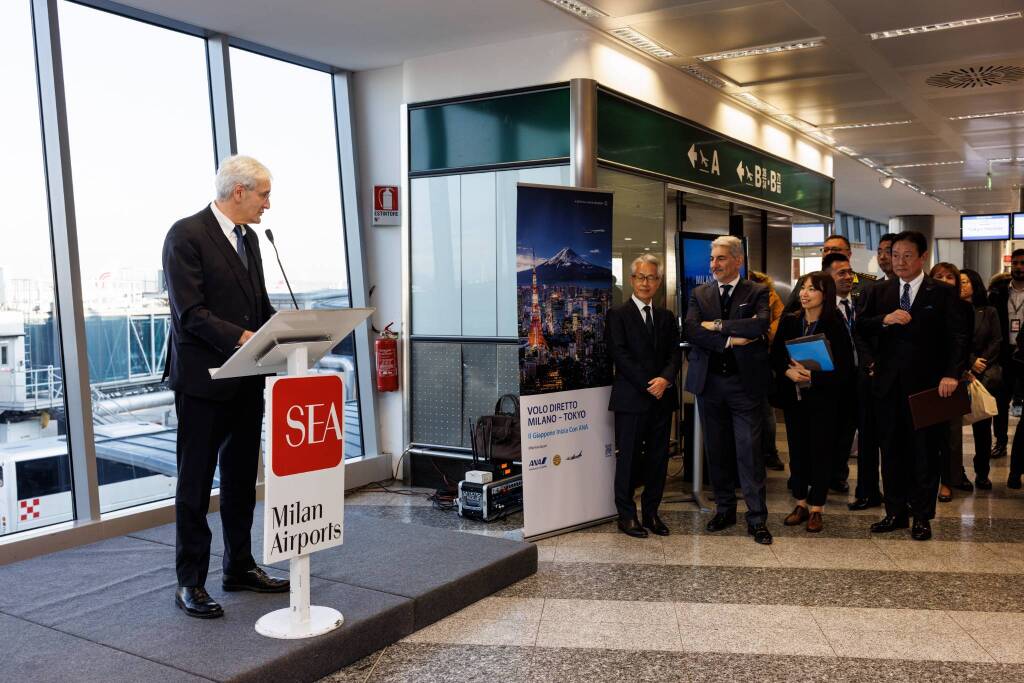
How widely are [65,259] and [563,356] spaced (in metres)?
2.73

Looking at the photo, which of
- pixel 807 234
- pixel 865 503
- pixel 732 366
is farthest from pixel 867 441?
pixel 807 234

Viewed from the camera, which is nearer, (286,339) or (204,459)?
(286,339)

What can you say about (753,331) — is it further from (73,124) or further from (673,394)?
(73,124)

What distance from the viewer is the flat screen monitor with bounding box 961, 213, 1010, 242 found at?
533 inches

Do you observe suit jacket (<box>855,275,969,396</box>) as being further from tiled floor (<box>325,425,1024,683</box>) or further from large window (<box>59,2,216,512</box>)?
large window (<box>59,2,216,512</box>)

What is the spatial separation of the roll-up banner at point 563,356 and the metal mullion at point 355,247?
7.00 feet

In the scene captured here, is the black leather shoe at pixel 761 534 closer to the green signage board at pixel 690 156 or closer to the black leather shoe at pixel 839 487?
the black leather shoe at pixel 839 487

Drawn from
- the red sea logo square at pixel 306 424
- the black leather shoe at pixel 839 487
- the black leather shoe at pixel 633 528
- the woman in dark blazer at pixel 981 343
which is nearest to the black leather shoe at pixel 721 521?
the black leather shoe at pixel 633 528

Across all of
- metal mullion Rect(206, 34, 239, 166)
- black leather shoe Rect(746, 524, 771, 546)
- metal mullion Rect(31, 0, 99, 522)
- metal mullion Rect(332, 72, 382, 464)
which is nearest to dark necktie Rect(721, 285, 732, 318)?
black leather shoe Rect(746, 524, 771, 546)

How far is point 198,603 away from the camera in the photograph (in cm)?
350

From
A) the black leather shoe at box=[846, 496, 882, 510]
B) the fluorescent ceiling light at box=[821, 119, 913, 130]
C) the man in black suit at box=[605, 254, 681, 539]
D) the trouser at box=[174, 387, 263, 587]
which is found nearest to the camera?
the trouser at box=[174, 387, 263, 587]

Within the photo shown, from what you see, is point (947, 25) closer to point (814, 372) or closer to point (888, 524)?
point (814, 372)

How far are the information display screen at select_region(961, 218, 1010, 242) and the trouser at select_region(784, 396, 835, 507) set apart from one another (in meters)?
9.64

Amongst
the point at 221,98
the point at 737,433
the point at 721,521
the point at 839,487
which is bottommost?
the point at 839,487
